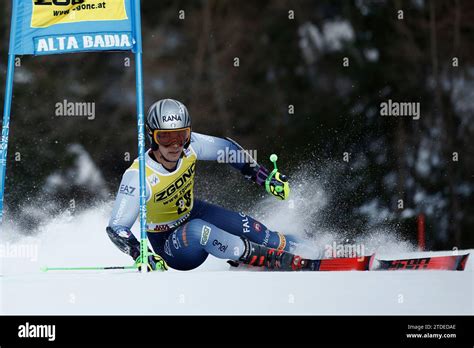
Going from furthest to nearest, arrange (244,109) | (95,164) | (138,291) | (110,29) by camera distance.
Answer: (244,109)
(95,164)
(110,29)
(138,291)

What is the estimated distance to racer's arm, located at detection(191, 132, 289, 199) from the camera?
22.0ft

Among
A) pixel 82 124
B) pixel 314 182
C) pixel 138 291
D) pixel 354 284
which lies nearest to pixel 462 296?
pixel 354 284

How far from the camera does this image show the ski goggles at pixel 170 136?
6320mm

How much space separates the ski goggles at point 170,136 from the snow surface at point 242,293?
38.9 inches

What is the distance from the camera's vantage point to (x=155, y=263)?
605cm

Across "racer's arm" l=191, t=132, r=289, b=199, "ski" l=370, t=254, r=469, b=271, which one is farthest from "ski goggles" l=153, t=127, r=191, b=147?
"ski" l=370, t=254, r=469, b=271

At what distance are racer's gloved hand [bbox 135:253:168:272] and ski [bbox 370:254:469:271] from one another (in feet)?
5.38

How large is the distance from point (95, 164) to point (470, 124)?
5.03 m

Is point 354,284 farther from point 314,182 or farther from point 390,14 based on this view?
point 390,14

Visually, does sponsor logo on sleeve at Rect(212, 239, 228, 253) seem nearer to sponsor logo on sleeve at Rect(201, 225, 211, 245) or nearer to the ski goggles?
sponsor logo on sleeve at Rect(201, 225, 211, 245)

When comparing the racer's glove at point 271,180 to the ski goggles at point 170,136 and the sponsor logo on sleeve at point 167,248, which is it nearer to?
the ski goggles at point 170,136

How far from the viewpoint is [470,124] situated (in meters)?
11.6

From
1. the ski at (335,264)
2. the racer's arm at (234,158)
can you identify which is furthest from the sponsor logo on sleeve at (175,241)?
the racer's arm at (234,158)

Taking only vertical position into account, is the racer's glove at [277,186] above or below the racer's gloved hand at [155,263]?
above
